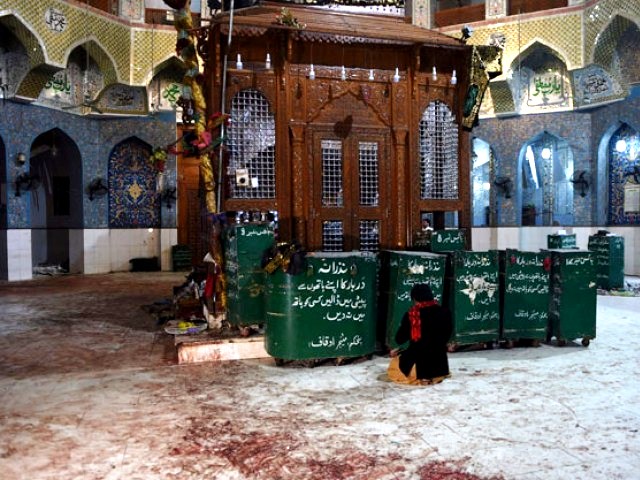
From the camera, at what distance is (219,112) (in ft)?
21.9

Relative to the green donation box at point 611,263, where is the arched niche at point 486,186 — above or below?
above

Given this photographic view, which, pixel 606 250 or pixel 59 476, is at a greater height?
pixel 606 250

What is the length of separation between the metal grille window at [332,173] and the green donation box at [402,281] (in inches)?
68.5

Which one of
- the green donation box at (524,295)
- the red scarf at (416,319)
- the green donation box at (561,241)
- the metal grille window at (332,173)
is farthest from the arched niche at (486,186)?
the red scarf at (416,319)

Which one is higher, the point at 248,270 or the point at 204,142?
the point at 204,142

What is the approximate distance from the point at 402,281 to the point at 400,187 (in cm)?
241

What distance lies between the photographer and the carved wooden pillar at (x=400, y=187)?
766 cm

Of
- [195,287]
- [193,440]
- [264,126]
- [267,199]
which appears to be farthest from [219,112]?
[193,440]

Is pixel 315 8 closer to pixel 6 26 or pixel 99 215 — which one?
pixel 6 26

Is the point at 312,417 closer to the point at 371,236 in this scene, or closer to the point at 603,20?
the point at 371,236

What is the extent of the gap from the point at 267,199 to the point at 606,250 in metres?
7.73

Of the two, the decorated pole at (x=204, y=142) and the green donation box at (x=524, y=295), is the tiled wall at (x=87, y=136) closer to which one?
the decorated pole at (x=204, y=142)

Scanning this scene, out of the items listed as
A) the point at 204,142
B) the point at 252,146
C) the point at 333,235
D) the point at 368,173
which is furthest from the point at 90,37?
the point at 333,235

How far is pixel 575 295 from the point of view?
6156 mm
